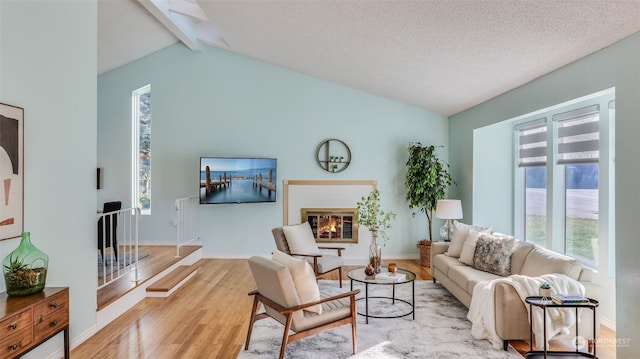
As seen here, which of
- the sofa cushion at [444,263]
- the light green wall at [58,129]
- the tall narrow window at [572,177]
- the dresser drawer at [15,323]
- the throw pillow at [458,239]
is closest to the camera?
the dresser drawer at [15,323]

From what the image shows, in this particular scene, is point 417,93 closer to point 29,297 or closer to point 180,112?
point 180,112

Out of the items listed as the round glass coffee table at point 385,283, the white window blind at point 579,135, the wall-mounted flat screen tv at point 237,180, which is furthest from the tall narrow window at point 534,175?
the wall-mounted flat screen tv at point 237,180

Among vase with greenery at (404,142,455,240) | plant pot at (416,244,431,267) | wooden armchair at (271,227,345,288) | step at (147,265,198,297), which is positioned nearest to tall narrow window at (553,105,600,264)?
vase with greenery at (404,142,455,240)

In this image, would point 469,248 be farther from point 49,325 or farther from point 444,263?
point 49,325

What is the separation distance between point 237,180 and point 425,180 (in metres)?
3.14

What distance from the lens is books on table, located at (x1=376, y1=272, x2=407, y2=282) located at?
3934 millimetres

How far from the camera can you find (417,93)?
591 cm

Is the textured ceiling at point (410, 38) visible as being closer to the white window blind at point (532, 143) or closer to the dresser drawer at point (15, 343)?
the white window blind at point (532, 143)

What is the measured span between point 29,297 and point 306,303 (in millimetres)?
1917

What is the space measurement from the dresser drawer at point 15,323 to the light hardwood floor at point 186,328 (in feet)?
3.07

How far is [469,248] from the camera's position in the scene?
4.50 m

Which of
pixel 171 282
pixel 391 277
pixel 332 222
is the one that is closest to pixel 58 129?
pixel 171 282

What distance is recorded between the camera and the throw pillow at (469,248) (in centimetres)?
446

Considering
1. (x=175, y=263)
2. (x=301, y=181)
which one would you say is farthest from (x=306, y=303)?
(x=301, y=181)
